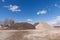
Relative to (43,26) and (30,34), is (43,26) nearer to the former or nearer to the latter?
(43,26)

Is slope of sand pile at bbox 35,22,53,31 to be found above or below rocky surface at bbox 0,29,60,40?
above

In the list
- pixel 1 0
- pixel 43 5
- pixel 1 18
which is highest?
pixel 1 0

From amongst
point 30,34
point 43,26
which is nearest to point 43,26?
point 43,26

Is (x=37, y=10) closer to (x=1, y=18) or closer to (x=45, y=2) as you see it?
(x=45, y=2)

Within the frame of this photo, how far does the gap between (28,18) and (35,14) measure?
159 mm

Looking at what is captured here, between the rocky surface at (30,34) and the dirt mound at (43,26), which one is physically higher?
the dirt mound at (43,26)

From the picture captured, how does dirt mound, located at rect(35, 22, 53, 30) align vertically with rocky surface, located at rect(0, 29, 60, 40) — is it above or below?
above

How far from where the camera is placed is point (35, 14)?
2.65m

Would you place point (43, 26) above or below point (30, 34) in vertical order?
above

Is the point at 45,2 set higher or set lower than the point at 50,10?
higher

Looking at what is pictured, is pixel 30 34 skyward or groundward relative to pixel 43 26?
groundward

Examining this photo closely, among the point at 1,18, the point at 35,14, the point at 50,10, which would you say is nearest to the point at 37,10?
the point at 35,14

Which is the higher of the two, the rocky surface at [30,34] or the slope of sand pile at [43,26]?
the slope of sand pile at [43,26]

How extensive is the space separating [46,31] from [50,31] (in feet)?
0.25
